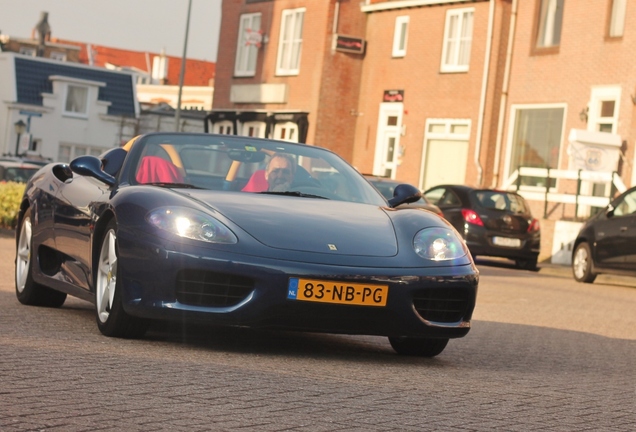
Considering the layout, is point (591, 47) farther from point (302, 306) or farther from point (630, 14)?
point (302, 306)

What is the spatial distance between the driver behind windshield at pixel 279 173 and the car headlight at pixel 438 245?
112 cm

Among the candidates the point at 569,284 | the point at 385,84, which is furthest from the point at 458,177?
the point at 569,284

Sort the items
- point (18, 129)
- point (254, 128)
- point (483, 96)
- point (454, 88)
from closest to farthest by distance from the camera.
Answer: point (483, 96), point (454, 88), point (254, 128), point (18, 129)

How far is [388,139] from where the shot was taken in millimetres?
41531

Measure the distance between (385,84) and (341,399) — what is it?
36.4 meters

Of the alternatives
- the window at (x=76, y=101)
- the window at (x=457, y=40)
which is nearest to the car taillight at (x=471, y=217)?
the window at (x=457, y=40)

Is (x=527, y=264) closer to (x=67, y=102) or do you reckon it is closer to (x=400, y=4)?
(x=400, y=4)

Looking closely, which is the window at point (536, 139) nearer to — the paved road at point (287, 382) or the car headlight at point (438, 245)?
the paved road at point (287, 382)

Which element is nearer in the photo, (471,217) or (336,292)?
(336,292)

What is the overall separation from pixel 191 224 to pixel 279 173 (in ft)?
4.30

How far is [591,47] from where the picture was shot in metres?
33.0

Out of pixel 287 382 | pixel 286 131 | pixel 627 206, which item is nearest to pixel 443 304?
pixel 287 382

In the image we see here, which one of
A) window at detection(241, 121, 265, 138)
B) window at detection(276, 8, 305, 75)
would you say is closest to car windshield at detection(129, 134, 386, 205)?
window at detection(276, 8, 305, 75)

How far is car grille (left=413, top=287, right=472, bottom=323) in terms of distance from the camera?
296 inches
